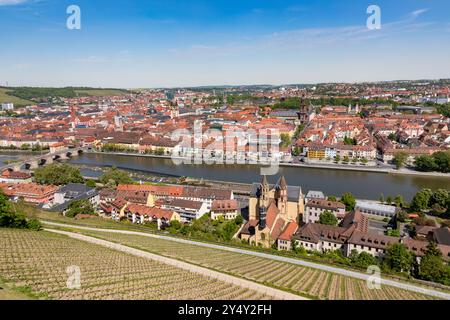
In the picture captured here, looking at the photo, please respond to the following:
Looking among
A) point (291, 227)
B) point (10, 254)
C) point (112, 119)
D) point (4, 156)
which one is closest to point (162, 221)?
point (291, 227)

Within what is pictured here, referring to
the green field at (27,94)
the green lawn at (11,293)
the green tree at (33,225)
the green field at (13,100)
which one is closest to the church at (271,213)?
the green tree at (33,225)

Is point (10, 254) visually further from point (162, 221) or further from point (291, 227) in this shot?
point (291, 227)

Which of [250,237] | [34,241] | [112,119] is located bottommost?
[250,237]

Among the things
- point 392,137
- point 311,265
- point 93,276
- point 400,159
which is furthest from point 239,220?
point 392,137

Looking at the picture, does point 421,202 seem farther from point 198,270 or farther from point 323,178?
point 198,270

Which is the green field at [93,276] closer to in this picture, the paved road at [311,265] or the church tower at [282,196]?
the paved road at [311,265]

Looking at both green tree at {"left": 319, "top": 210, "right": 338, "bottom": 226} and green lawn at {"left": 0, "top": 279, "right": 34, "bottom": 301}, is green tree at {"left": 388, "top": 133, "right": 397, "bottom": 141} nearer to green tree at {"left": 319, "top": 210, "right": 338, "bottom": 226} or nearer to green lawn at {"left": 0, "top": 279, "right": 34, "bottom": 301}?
green tree at {"left": 319, "top": 210, "right": 338, "bottom": 226}

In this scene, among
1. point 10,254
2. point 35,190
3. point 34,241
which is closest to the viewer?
point 10,254
